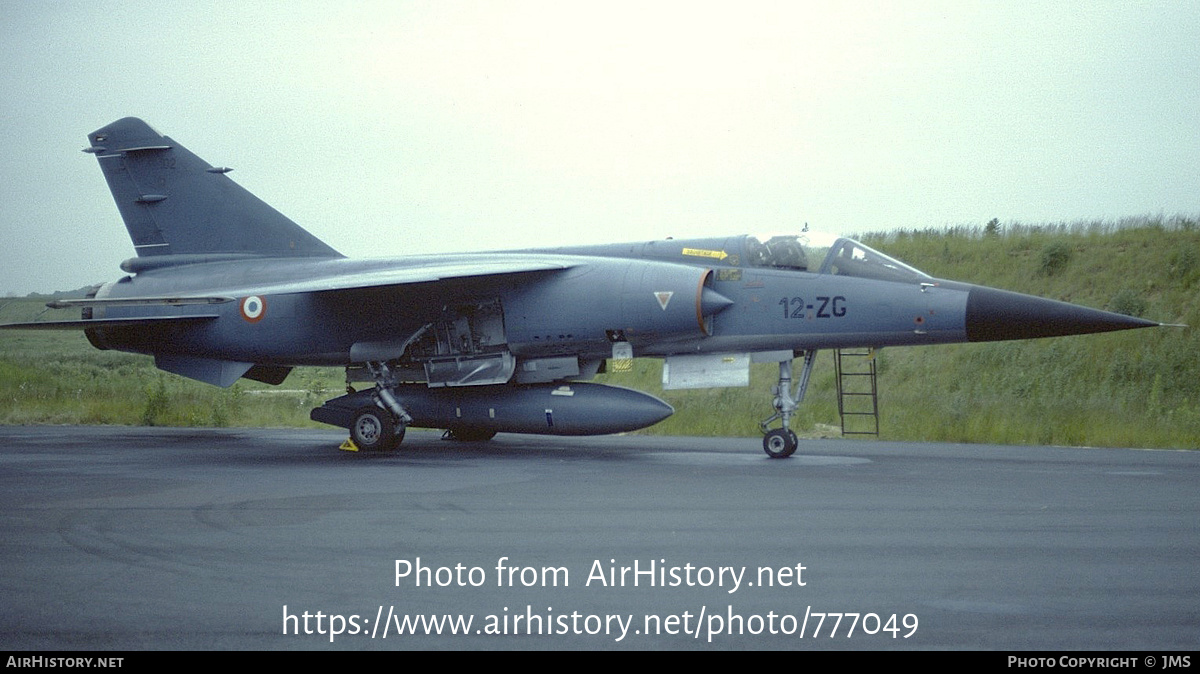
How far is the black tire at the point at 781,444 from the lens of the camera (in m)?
12.8

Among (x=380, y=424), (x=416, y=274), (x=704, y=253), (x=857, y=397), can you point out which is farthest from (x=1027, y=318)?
(x=857, y=397)

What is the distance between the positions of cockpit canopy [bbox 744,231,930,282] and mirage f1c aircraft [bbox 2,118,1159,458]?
2cm

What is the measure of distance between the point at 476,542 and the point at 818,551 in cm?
209

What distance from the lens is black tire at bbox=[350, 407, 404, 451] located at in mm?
14281

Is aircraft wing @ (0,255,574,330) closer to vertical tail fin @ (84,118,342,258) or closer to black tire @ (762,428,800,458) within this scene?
vertical tail fin @ (84,118,342,258)

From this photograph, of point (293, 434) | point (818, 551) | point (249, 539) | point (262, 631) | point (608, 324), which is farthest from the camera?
point (293, 434)

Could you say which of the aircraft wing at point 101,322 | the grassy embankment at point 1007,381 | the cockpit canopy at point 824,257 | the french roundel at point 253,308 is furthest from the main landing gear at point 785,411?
the aircraft wing at point 101,322

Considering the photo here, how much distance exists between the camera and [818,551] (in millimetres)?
6422

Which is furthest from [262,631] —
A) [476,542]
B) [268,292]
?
[268,292]

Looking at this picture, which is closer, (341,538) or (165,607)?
(165,607)

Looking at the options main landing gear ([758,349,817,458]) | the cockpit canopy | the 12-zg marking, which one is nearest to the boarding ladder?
the 12-zg marking

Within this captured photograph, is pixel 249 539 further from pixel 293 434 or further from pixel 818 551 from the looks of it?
pixel 293 434

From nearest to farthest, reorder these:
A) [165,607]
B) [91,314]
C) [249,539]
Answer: [165,607], [249,539], [91,314]

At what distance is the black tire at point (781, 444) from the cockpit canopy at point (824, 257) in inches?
79.2
